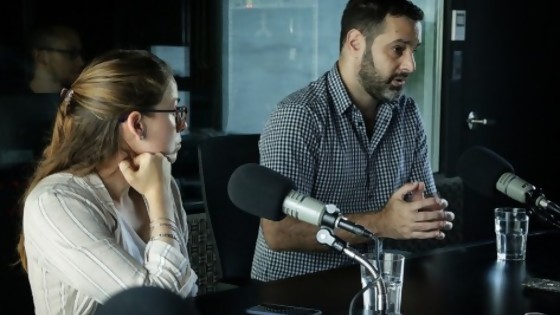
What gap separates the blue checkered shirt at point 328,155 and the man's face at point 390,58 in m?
0.06

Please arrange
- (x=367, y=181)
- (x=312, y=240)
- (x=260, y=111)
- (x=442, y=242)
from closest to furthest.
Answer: (x=312, y=240), (x=367, y=181), (x=260, y=111), (x=442, y=242)

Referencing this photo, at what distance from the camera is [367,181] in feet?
7.73

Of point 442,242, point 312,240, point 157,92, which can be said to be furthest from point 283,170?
point 442,242

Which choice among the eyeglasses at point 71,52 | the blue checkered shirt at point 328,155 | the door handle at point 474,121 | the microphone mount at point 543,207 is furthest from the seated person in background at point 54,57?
the door handle at point 474,121

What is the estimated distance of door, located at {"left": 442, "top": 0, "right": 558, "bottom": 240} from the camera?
3.84 metres

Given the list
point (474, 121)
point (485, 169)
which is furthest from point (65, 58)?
point (474, 121)

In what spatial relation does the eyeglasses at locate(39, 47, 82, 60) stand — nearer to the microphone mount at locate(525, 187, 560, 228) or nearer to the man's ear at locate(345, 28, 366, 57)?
the man's ear at locate(345, 28, 366, 57)

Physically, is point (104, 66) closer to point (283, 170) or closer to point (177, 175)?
point (283, 170)

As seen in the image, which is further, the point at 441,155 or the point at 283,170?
the point at 441,155

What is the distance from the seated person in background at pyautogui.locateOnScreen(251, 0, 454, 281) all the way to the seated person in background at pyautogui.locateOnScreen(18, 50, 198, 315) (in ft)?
1.64

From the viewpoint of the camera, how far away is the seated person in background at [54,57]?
2369 millimetres

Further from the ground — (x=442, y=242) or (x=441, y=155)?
(x=441, y=155)

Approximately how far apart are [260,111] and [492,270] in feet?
4.54

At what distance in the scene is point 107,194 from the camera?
1644mm
